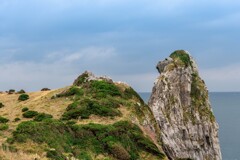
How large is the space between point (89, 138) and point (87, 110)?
→ 26.6ft

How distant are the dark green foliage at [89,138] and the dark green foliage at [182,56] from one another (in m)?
38.4

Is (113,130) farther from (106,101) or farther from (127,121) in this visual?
(106,101)

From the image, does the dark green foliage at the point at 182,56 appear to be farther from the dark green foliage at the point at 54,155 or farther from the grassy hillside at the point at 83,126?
the dark green foliage at the point at 54,155

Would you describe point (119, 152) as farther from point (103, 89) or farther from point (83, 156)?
point (103, 89)

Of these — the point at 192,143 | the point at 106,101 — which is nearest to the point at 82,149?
the point at 106,101

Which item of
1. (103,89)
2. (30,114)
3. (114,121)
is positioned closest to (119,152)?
(114,121)

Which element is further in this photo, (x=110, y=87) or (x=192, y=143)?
(x=192, y=143)

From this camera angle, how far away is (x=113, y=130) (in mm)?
40281

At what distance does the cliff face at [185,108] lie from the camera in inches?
2501

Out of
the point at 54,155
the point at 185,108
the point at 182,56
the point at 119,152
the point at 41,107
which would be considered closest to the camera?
the point at 54,155

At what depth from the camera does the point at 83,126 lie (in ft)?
134

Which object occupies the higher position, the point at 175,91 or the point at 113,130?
the point at 175,91

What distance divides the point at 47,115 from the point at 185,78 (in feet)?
125

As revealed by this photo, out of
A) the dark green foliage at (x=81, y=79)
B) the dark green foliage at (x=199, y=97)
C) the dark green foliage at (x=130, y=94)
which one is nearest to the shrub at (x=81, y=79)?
the dark green foliage at (x=81, y=79)
